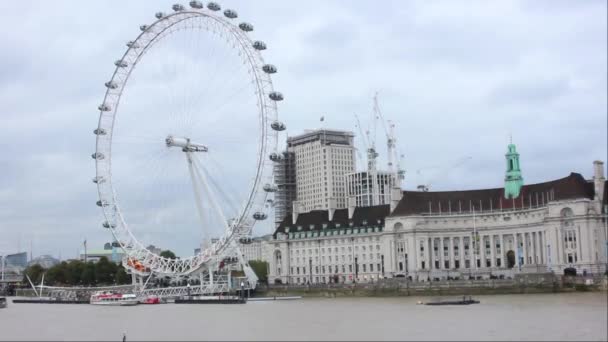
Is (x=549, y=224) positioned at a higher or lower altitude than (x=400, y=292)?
higher

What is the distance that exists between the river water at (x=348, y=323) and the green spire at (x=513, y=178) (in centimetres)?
3726

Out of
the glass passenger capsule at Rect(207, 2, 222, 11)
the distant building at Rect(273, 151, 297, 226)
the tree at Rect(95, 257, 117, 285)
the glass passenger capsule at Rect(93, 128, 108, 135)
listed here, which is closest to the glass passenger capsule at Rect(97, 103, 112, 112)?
the glass passenger capsule at Rect(93, 128, 108, 135)

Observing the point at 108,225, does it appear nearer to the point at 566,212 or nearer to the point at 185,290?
the point at 185,290

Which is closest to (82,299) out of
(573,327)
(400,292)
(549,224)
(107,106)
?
(107,106)

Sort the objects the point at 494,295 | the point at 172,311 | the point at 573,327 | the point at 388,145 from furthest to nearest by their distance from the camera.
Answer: the point at 388,145, the point at 494,295, the point at 172,311, the point at 573,327

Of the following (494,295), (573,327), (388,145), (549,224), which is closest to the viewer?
(573,327)

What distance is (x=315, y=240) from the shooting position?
416ft

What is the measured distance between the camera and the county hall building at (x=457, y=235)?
333 feet

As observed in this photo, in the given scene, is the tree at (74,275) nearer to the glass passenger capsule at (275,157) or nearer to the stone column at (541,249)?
the glass passenger capsule at (275,157)

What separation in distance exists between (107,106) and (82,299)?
30526mm

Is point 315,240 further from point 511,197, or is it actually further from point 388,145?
point 388,145

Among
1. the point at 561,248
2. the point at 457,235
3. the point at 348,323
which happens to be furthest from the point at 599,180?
the point at 348,323

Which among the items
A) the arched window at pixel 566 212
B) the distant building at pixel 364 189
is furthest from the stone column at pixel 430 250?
the distant building at pixel 364 189

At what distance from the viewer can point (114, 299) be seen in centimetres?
10038
